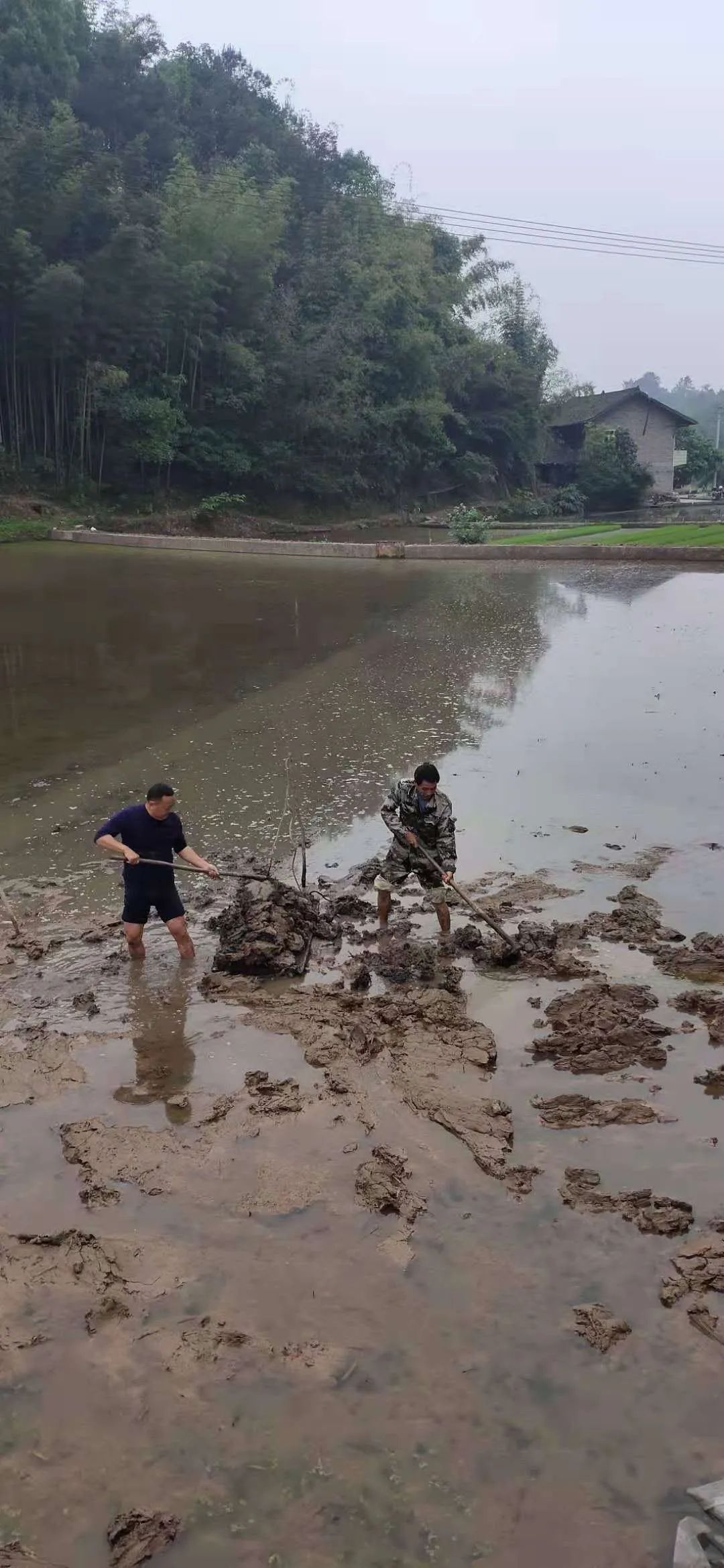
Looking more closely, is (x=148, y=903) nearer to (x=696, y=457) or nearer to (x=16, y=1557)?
(x=16, y=1557)

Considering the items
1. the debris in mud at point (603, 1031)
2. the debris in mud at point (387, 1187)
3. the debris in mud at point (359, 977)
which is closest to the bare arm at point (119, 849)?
the debris in mud at point (359, 977)

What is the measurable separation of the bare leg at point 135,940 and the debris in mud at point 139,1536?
12.4ft

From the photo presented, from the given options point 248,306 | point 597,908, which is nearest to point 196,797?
point 597,908

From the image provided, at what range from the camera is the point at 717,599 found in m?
20.9

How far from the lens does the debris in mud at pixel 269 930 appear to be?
6.63m

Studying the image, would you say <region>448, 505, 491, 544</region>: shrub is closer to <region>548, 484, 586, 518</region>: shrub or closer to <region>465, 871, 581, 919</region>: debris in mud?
<region>548, 484, 586, 518</region>: shrub

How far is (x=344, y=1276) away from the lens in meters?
4.19

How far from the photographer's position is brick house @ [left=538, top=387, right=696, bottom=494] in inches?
2014

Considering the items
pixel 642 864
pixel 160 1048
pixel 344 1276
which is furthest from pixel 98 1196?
pixel 642 864

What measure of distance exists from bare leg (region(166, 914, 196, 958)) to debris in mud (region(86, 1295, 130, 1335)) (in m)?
2.87

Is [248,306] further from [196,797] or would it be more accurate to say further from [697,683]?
[196,797]

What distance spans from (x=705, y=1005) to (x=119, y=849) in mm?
3454

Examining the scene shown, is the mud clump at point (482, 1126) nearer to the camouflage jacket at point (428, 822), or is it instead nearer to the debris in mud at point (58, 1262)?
the debris in mud at point (58, 1262)

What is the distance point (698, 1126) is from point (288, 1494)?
8.46ft
